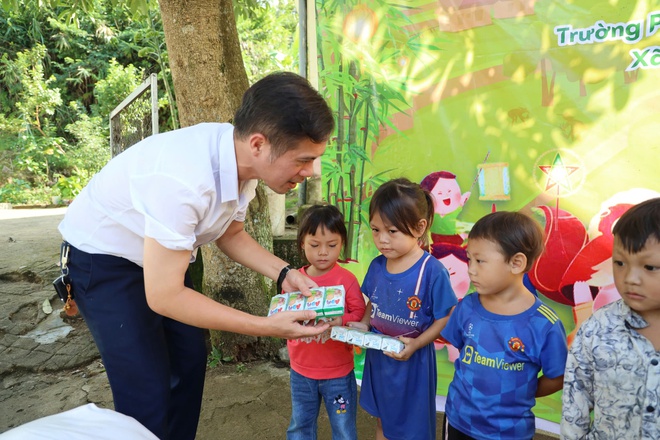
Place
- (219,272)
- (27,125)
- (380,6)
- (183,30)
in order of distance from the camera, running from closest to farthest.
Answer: (380,6) < (183,30) < (219,272) < (27,125)

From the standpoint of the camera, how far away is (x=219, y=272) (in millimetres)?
3375

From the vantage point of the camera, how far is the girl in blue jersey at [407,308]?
1981 mm

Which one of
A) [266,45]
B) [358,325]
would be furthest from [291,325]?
[266,45]

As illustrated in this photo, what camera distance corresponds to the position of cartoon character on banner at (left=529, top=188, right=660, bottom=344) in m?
2.23

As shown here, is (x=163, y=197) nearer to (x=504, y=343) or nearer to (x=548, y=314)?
(x=504, y=343)

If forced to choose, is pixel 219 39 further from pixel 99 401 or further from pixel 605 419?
pixel 605 419

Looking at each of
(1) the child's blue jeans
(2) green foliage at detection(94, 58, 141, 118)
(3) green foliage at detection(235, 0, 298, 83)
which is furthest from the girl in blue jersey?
(2) green foliage at detection(94, 58, 141, 118)

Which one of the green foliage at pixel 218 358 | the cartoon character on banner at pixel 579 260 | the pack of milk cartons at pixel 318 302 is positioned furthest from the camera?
the green foliage at pixel 218 358

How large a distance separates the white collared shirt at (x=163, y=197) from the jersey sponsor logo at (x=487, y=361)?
1.02 metres

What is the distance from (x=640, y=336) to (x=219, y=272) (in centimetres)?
259

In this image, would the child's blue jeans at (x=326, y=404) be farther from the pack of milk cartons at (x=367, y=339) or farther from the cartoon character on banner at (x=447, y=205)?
the cartoon character on banner at (x=447, y=205)

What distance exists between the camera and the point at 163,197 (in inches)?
59.6

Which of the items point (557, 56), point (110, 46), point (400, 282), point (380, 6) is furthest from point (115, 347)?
point (110, 46)

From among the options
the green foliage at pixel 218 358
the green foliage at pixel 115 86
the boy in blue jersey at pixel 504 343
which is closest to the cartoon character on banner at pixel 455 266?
the boy in blue jersey at pixel 504 343
